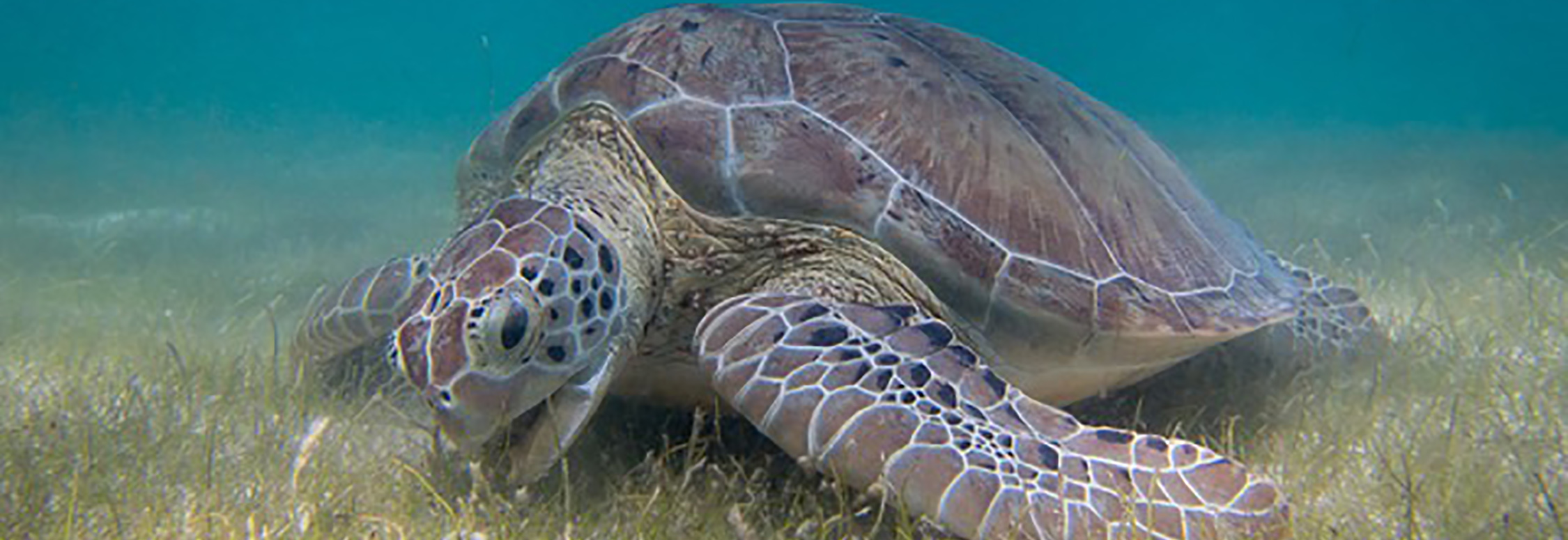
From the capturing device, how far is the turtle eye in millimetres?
2076

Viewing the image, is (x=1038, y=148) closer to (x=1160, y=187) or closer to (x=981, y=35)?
(x=1160, y=187)

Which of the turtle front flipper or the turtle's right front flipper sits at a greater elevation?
the turtle front flipper

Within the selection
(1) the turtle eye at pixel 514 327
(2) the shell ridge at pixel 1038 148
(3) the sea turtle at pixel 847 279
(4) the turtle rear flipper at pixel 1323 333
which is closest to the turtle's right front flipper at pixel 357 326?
(3) the sea turtle at pixel 847 279

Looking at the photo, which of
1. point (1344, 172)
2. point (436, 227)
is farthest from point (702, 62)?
point (1344, 172)

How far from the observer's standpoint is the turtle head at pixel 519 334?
2.07 m

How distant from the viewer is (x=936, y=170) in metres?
2.88

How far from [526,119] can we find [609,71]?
448mm

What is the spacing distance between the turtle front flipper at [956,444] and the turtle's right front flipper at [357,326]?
140 cm

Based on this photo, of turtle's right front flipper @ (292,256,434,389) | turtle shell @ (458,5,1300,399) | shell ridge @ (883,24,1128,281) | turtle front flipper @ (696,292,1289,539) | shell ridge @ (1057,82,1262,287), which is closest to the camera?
turtle front flipper @ (696,292,1289,539)

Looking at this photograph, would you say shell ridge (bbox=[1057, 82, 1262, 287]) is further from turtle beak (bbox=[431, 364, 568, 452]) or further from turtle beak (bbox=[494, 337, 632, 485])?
turtle beak (bbox=[431, 364, 568, 452])

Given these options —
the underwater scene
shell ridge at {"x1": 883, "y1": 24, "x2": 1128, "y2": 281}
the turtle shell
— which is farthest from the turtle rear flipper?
shell ridge at {"x1": 883, "y1": 24, "x2": 1128, "y2": 281}

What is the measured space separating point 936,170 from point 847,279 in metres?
0.49

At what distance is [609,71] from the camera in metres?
3.11

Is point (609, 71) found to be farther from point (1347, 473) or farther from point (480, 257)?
point (1347, 473)
